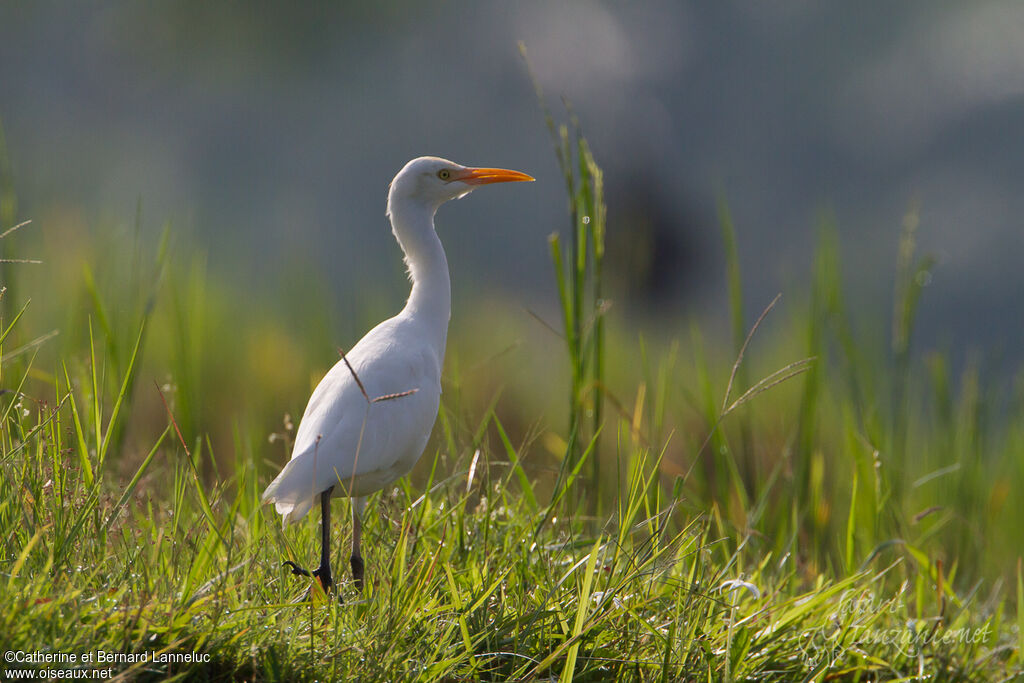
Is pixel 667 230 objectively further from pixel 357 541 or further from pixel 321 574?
pixel 321 574

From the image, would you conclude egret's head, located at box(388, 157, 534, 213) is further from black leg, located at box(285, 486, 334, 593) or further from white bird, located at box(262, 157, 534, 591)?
black leg, located at box(285, 486, 334, 593)

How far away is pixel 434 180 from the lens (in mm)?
2361

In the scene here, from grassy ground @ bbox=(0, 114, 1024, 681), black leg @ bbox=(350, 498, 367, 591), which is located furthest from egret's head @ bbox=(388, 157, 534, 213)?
black leg @ bbox=(350, 498, 367, 591)

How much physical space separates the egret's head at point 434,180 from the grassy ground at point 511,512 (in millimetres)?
315

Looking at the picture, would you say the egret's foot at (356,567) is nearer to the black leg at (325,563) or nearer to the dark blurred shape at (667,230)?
the black leg at (325,563)

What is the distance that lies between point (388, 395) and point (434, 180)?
0.78 metres

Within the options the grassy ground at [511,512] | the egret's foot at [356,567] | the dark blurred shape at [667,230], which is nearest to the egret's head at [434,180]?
the grassy ground at [511,512]

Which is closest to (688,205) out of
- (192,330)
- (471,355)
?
(471,355)

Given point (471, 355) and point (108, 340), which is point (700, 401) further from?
point (108, 340)

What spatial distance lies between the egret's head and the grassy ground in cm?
31

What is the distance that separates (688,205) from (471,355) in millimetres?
2870

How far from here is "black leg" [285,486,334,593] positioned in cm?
164

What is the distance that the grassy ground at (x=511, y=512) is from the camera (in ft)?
4.66

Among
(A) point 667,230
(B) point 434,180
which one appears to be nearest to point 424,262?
(B) point 434,180
